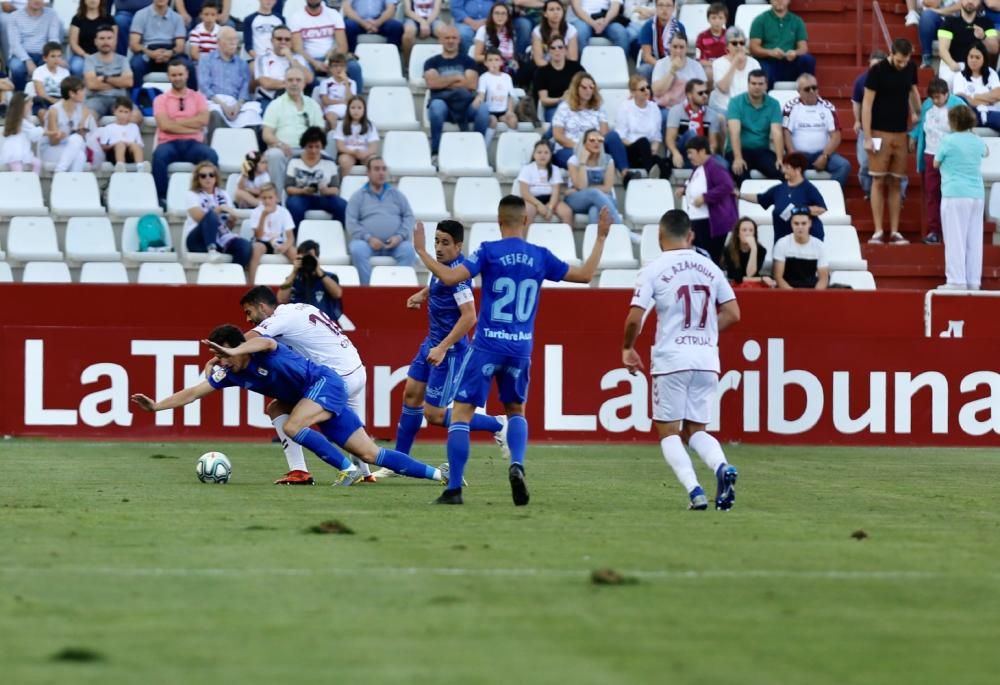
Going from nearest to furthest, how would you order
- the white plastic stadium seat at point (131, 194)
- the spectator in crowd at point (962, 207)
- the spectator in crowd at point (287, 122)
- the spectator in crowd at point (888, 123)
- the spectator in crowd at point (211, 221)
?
the spectator in crowd at point (211, 221) → the spectator in crowd at point (962, 207) → the white plastic stadium seat at point (131, 194) → the spectator in crowd at point (287, 122) → the spectator in crowd at point (888, 123)

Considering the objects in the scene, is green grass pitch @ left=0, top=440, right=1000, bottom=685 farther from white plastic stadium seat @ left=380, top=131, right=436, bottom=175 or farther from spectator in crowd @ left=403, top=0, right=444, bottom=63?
spectator in crowd @ left=403, top=0, right=444, bottom=63

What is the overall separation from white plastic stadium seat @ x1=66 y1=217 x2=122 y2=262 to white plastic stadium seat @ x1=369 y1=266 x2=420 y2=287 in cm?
306

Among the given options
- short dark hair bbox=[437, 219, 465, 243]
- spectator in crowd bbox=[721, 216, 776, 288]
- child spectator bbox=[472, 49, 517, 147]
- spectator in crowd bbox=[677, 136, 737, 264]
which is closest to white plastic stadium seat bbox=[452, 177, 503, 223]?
child spectator bbox=[472, 49, 517, 147]

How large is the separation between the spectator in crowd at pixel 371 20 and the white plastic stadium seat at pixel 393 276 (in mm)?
4544

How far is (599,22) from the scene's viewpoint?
82.0 ft

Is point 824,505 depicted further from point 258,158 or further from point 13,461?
point 258,158

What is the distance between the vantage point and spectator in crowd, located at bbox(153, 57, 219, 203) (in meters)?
22.6

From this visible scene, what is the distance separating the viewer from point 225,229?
21.9m

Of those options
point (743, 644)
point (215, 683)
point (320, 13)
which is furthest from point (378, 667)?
point (320, 13)

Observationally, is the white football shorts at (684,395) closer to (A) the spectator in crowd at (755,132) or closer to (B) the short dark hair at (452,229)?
(B) the short dark hair at (452,229)

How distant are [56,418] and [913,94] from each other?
11.4 meters

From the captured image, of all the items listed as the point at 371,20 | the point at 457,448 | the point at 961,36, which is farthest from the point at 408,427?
the point at 961,36

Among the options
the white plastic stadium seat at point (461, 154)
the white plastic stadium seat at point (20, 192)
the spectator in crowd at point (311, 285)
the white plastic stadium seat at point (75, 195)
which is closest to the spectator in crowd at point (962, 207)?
the white plastic stadium seat at point (461, 154)

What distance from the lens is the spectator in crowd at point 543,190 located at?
22.5 meters
